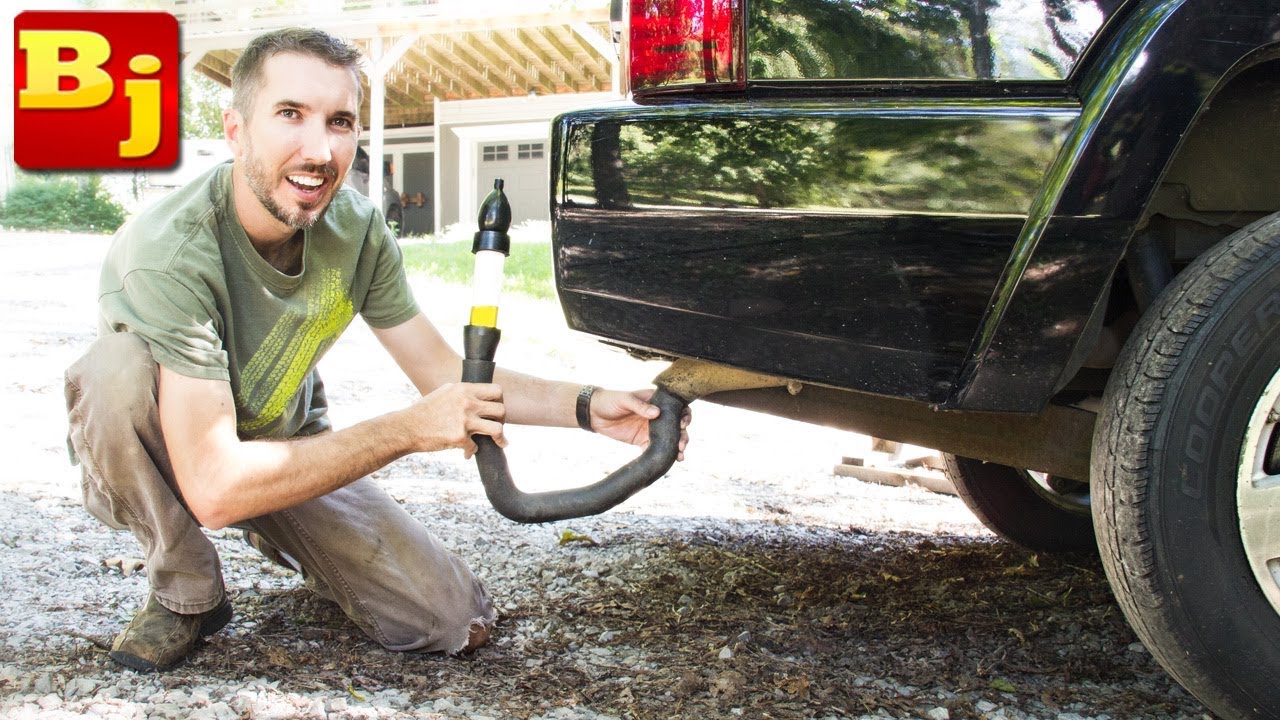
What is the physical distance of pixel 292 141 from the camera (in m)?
2.14

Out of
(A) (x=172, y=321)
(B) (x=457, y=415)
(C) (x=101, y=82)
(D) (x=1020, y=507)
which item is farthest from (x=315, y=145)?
(C) (x=101, y=82)

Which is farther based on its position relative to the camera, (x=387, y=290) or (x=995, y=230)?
(x=387, y=290)

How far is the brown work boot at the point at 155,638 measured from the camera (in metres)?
2.10

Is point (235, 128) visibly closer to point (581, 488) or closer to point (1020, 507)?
point (581, 488)

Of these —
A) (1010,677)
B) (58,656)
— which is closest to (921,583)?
(1010,677)

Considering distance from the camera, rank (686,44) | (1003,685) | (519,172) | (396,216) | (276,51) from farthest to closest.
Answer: (519,172), (396,216), (276,51), (1003,685), (686,44)

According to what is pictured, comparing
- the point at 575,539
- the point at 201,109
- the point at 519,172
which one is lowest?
the point at 575,539

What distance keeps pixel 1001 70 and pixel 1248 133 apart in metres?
0.58

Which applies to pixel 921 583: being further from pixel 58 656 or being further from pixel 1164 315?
pixel 58 656

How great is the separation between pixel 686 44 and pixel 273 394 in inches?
46.7

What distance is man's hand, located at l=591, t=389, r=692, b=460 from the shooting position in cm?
224

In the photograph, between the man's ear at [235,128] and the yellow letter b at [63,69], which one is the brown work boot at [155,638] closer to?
the man's ear at [235,128]

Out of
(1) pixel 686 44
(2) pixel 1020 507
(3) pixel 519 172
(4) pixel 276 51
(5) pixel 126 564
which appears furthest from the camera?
(3) pixel 519 172

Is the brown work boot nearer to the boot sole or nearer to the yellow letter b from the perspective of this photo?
the boot sole
